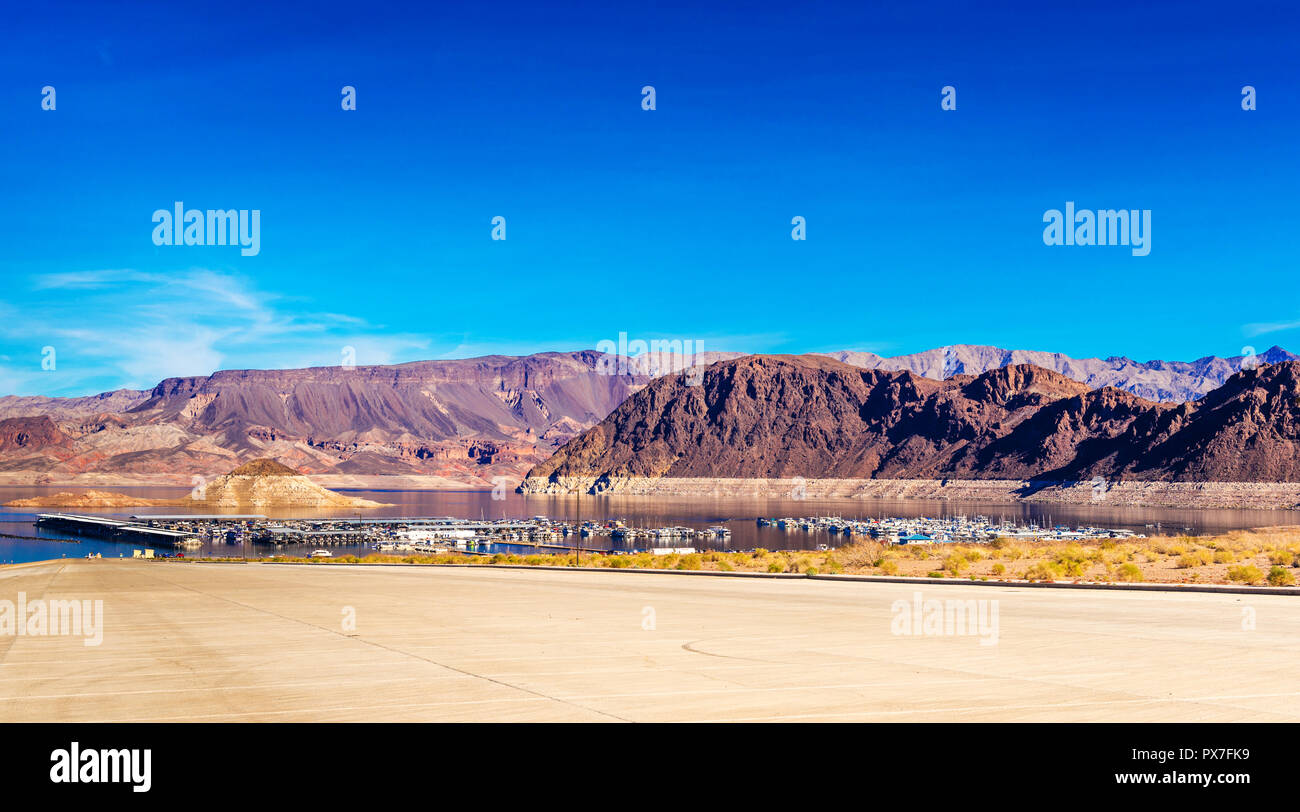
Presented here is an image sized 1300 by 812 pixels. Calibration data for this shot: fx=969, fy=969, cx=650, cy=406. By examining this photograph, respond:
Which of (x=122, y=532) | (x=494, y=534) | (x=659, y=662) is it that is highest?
(x=659, y=662)

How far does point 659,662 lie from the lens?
13094mm

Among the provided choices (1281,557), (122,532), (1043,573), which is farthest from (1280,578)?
(122,532)

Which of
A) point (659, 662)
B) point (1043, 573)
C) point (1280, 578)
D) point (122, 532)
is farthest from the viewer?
point (122, 532)

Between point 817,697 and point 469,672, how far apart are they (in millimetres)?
4453

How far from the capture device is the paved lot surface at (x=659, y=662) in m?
9.78

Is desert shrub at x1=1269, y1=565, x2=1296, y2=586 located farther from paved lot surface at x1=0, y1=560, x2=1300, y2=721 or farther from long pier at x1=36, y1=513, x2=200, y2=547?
long pier at x1=36, y1=513, x2=200, y2=547

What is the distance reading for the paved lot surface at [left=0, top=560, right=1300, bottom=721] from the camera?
978cm

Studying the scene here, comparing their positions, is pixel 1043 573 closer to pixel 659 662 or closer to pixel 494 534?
pixel 659 662

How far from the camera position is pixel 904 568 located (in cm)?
3962

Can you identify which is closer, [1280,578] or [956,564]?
[1280,578]

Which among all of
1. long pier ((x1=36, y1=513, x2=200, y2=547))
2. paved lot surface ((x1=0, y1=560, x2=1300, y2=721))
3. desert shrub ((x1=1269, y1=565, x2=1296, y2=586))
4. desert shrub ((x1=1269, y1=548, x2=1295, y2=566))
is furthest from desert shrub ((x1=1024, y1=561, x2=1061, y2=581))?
long pier ((x1=36, y1=513, x2=200, y2=547))
